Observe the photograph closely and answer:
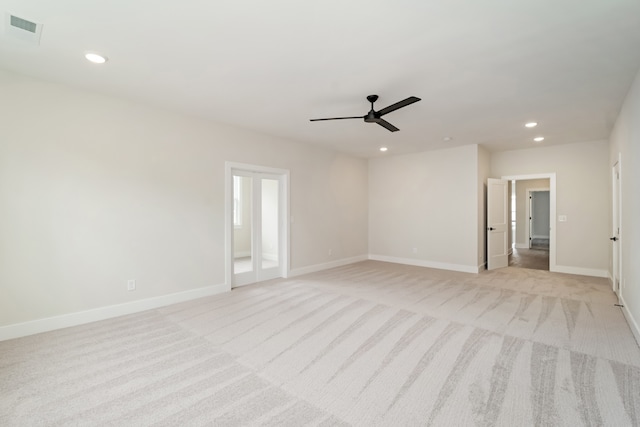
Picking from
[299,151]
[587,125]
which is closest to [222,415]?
[299,151]

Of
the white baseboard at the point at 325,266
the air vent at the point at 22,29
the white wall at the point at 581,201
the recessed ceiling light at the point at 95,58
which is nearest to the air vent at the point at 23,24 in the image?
the air vent at the point at 22,29

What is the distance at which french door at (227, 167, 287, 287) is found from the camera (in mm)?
5121

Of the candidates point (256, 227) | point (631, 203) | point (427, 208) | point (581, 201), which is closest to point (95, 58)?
point (256, 227)

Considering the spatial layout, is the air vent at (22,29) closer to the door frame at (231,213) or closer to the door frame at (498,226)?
the door frame at (231,213)

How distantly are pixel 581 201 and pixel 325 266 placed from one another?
18.1ft

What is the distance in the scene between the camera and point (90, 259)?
353cm

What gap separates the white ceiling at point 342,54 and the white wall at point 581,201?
6.51 feet

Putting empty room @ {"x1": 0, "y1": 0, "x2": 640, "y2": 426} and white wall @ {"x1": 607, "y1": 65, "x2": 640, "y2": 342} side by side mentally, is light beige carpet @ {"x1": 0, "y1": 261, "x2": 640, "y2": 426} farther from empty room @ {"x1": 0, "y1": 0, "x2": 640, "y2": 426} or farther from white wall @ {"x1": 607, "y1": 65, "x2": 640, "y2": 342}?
white wall @ {"x1": 607, "y1": 65, "x2": 640, "y2": 342}

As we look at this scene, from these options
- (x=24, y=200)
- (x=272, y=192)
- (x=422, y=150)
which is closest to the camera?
(x=24, y=200)

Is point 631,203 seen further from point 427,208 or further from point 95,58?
point 95,58

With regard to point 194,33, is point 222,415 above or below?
below

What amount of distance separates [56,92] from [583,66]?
5.62 meters

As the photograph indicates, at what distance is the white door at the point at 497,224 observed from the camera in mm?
6527

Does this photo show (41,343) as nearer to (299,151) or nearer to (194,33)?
(194,33)
